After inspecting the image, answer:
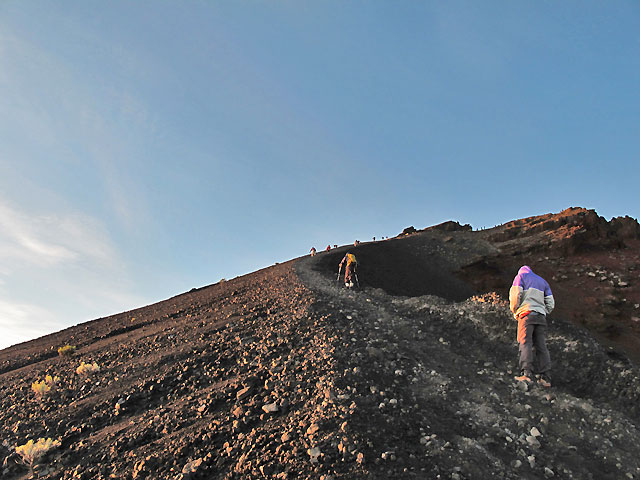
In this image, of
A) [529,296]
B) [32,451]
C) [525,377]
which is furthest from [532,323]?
[32,451]

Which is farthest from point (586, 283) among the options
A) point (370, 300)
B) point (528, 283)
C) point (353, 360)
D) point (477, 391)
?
point (353, 360)

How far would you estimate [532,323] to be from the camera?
8.12m

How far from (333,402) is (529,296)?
5119 millimetres

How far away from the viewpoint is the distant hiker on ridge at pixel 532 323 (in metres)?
8.12

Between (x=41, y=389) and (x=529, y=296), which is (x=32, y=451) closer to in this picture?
(x=41, y=389)

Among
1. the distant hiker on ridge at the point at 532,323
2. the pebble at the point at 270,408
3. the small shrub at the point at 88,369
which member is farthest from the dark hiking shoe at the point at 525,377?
the small shrub at the point at 88,369

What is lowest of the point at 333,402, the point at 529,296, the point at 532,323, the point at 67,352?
the point at 333,402

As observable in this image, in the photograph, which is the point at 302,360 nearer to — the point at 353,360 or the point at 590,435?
the point at 353,360

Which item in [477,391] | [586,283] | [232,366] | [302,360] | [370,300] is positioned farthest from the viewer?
[586,283]

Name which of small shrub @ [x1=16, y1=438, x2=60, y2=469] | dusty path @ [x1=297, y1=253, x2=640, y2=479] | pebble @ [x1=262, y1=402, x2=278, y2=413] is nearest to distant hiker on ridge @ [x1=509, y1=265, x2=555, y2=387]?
dusty path @ [x1=297, y1=253, x2=640, y2=479]

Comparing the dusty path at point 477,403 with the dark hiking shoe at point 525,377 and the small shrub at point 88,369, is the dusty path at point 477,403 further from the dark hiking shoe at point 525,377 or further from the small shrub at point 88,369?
the small shrub at point 88,369

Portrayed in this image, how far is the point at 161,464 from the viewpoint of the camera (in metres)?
5.41

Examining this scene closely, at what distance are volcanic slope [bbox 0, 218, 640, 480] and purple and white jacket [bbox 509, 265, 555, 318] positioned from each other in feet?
5.15

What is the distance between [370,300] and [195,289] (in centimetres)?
1719
